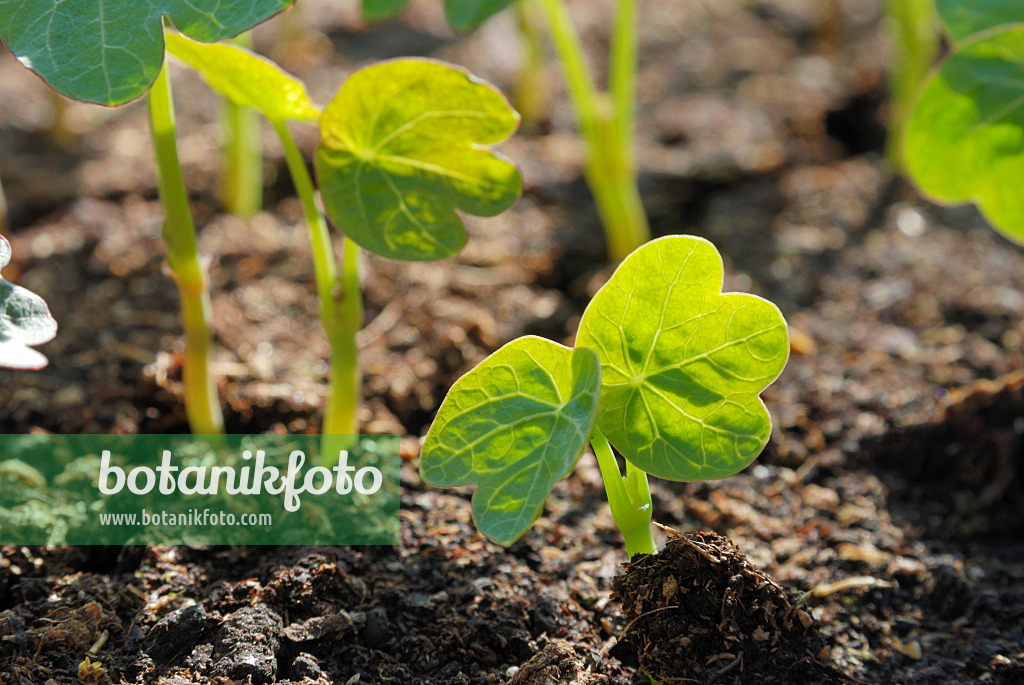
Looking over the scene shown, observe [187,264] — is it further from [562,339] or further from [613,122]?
[613,122]

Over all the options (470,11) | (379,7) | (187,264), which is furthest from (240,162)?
(187,264)

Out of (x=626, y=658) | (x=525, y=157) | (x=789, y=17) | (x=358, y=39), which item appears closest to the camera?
(x=626, y=658)

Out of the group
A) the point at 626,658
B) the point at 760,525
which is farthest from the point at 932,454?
the point at 626,658

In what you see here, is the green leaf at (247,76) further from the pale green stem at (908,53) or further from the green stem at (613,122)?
the pale green stem at (908,53)

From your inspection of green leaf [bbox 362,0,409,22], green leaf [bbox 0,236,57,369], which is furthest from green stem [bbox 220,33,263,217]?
green leaf [bbox 0,236,57,369]

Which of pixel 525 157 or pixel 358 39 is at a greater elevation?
pixel 358 39

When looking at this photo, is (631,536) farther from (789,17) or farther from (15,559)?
(789,17)

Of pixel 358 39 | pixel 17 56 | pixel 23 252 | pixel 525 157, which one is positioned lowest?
pixel 17 56
